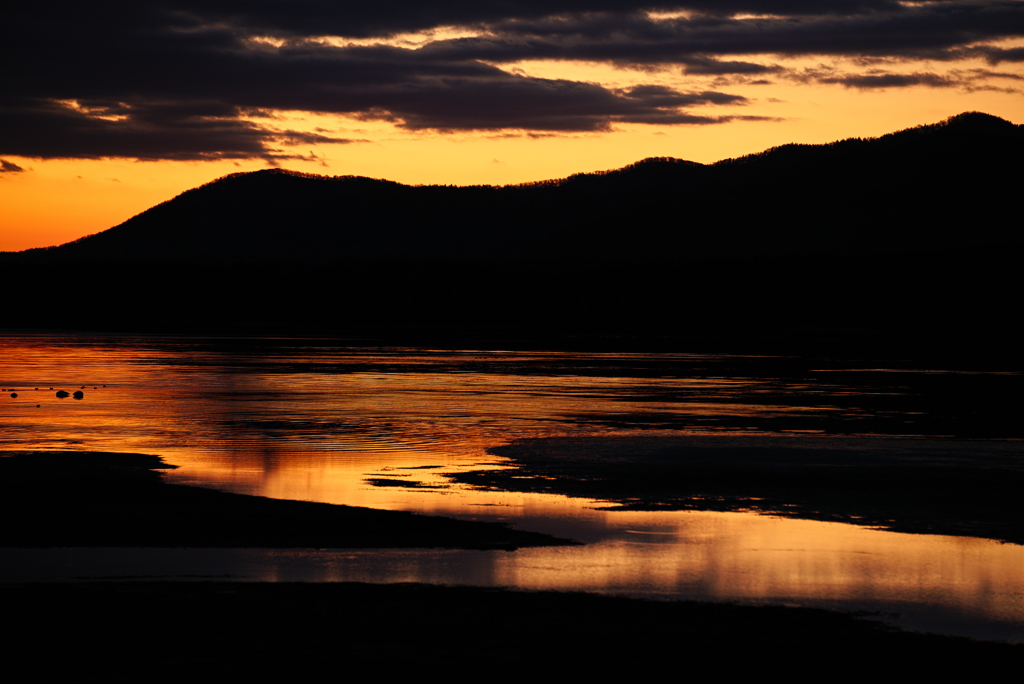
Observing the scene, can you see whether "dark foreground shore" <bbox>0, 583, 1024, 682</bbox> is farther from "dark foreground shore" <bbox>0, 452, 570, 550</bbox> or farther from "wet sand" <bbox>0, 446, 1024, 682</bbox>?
"dark foreground shore" <bbox>0, 452, 570, 550</bbox>

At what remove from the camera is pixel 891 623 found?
10.5 m

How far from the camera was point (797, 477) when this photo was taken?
19500mm

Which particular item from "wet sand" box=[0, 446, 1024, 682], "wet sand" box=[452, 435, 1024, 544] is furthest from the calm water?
"wet sand" box=[452, 435, 1024, 544]

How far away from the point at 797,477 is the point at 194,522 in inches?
414

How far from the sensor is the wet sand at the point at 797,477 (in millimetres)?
16312

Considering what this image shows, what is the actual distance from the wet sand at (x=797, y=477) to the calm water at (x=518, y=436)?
32.3 inches

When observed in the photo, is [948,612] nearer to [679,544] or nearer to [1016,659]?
[1016,659]

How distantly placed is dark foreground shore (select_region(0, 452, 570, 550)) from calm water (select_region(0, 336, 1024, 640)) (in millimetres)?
583

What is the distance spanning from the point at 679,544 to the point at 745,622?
3.49 metres

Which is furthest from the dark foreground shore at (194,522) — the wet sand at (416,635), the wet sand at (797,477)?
the wet sand at (797,477)

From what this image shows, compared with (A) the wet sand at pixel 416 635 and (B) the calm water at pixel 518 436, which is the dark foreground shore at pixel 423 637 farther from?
(B) the calm water at pixel 518 436

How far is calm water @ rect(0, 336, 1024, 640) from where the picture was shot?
12039mm

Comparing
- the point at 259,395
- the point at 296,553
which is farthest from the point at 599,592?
the point at 259,395

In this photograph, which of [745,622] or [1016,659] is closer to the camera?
[1016,659]
